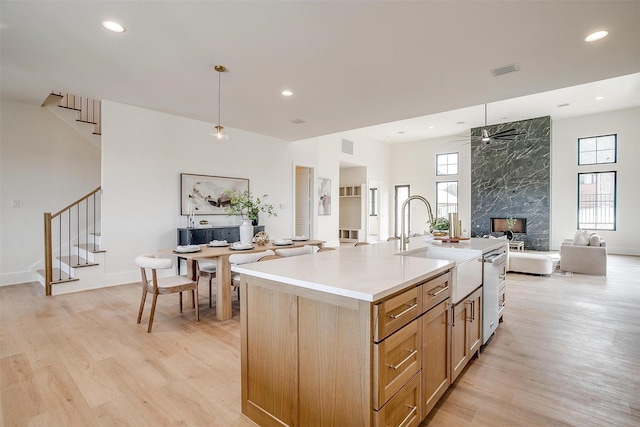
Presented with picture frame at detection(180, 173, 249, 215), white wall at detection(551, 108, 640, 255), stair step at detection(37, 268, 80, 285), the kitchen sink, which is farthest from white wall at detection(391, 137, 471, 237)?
stair step at detection(37, 268, 80, 285)

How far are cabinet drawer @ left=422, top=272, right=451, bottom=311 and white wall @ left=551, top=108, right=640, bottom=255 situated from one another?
9331mm

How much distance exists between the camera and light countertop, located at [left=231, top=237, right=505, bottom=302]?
1.31m

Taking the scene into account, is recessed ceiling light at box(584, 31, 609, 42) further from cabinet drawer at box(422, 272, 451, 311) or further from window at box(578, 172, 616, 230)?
window at box(578, 172, 616, 230)

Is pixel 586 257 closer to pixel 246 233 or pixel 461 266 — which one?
pixel 461 266

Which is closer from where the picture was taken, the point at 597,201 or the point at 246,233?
the point at 246,233

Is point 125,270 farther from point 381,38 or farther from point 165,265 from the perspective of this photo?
point 381,38

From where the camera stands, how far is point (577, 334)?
9.73ft

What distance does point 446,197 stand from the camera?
10.8m

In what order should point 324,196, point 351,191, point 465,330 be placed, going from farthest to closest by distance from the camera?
point 351,191, point 324,196, point 465,330

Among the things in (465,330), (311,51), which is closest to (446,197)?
(311,51)

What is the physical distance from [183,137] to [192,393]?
4614 mm

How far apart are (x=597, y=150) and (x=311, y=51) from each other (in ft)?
30.8

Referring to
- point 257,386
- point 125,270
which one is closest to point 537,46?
point 257,386

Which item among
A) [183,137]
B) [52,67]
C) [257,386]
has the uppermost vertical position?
[52,67]
